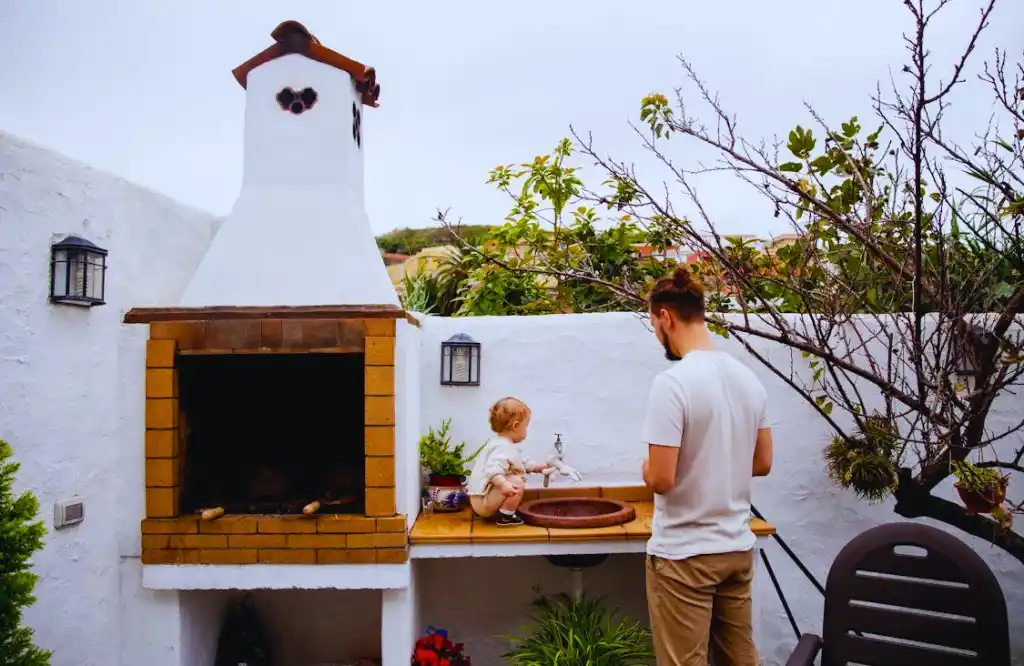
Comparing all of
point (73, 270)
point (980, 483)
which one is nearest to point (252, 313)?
point (73, 270)

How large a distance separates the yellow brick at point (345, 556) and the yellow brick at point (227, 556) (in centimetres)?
30

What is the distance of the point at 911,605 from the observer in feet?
8.31

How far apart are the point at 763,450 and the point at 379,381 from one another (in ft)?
5.27

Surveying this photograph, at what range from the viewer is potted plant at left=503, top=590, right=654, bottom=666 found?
131 inches

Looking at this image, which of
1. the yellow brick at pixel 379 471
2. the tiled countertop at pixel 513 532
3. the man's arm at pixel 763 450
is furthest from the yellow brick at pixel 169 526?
the man's arm at pixel 763 450

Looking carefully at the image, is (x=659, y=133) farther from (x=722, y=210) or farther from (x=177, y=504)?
(x=177, y=504)

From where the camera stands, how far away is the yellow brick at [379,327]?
3262mm

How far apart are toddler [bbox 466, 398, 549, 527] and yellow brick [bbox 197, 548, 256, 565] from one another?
1023 millimetres

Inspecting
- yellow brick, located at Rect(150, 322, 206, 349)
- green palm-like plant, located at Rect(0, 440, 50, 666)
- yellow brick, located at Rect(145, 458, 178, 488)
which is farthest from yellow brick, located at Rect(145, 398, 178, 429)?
green palm-like plant, located at Rect(0, 440, 50, 666)

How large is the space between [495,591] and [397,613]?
32.1 inches

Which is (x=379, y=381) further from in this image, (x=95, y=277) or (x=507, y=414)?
(x=95, y=277)

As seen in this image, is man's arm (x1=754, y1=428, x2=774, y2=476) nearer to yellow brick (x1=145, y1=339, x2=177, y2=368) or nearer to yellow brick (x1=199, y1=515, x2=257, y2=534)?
yellow brick (x1=199, y1=515, x2=257, y2=534)

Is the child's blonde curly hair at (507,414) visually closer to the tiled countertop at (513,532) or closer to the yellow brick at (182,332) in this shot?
the tiled countertop at (513,532)

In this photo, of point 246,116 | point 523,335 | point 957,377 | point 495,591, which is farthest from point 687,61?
point 495,591
